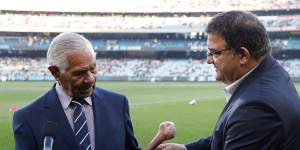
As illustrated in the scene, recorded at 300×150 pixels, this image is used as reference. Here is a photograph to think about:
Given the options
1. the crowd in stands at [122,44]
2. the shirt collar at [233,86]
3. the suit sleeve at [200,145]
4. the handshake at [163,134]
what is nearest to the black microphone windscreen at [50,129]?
the handshake at [163,134]

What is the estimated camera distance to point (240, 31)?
3432mm

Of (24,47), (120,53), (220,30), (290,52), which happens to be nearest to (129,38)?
(120,53)

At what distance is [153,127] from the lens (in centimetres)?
1991

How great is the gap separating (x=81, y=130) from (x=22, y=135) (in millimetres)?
350

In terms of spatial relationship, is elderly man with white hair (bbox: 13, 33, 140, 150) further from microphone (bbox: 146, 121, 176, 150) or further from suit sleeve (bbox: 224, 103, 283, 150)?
suit sleeve (bbox: 224, 103, 283, 150)

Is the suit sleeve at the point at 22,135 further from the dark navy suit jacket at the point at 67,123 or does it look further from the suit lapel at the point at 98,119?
the suit lapel at the point at 98,119

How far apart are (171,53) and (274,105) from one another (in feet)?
260

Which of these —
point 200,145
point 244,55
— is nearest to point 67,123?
point 244,55

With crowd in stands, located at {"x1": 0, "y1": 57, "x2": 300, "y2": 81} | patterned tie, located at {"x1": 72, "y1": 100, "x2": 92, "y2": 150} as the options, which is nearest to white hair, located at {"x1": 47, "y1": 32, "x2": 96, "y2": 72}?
patterned tie, located at {"x1": 72, "y1": 100, "x2": 92, "y2": 150}

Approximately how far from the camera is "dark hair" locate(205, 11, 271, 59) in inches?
135

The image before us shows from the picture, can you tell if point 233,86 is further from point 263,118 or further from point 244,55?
point 263,118

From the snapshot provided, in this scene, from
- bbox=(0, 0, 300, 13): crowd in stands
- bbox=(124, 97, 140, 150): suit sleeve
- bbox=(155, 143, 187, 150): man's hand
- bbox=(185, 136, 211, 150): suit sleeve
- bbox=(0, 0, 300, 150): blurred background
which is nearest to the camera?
bbox=(124, 97, 140, 150): suit sleeve

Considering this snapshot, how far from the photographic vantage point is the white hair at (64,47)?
3.35 metres

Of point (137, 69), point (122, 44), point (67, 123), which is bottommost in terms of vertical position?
point (137, 69)
